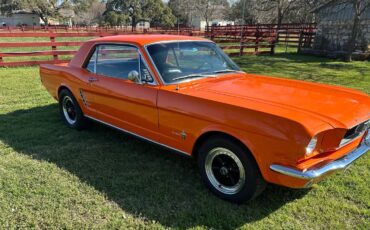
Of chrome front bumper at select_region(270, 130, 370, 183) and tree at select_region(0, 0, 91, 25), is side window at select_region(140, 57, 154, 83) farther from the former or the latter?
tree at select_region(0, 0, 91, 25)

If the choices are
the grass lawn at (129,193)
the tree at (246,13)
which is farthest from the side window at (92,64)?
the tree at (246,13)

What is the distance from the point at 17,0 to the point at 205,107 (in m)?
67.3

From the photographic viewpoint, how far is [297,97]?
3402 mm

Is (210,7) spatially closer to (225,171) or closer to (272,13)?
(272,13)

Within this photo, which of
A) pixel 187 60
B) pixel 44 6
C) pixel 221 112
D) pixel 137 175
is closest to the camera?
pixel 221 112

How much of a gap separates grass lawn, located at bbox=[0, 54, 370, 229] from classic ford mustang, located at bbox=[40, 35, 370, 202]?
320 millimetres

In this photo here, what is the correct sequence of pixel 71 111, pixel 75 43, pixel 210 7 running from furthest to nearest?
pixel 210 7 < pixel 75 43 < pixel 71 111

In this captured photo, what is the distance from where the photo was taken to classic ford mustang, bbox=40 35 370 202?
282 centimetres

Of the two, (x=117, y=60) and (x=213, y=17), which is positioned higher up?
(x=213, y=17)

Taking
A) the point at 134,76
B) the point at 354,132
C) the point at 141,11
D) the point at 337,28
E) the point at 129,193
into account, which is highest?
the point at 141,11

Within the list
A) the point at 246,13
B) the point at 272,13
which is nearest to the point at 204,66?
the point at 272,13

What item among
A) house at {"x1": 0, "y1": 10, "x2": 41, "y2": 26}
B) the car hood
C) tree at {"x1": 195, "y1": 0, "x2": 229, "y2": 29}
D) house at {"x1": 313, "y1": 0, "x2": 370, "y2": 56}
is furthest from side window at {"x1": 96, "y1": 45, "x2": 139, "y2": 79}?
house at {"x1": 0, "y1": 10, "x2": 41, "y2": 26}

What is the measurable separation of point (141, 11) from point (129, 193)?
6953cm

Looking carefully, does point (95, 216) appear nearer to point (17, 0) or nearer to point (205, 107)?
point (205, 107)
